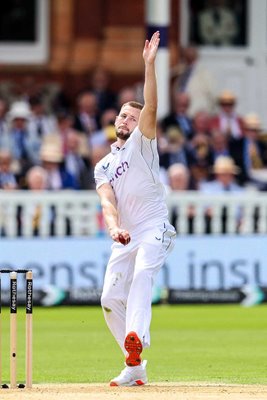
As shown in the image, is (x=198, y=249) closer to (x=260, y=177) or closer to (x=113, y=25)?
(x=260, y=177)

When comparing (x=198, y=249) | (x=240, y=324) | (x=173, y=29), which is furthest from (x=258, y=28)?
(x=240, y=324)

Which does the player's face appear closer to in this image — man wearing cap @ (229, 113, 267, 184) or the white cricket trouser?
the white cricket trouser

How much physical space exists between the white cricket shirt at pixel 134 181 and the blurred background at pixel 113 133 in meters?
7.62

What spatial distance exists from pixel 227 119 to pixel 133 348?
12.1m

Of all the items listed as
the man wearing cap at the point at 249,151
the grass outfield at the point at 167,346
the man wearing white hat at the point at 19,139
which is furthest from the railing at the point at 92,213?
the man wearing white hat at the point at 19,139

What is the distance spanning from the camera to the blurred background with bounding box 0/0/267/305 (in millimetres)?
19297

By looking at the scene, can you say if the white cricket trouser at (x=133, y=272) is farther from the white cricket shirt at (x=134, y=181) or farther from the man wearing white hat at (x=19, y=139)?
the man wearing white hat at (x=19, y=139)

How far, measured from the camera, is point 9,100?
23625 millimetres

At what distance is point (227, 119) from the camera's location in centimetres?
2281

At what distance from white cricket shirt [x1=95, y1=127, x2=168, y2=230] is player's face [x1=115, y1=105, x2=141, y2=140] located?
0.08 metres

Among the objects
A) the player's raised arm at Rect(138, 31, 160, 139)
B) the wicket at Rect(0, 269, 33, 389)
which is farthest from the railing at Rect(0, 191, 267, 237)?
the wicket at Rect(0, 269, 33, 389)

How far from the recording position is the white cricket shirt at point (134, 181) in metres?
11.4

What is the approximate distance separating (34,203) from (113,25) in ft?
17.5

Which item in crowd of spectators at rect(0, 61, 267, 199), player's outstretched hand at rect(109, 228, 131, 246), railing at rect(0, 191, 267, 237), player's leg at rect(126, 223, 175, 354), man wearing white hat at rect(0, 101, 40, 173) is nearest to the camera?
player's outstretched hand at rect(109, 228, 131, 246)
